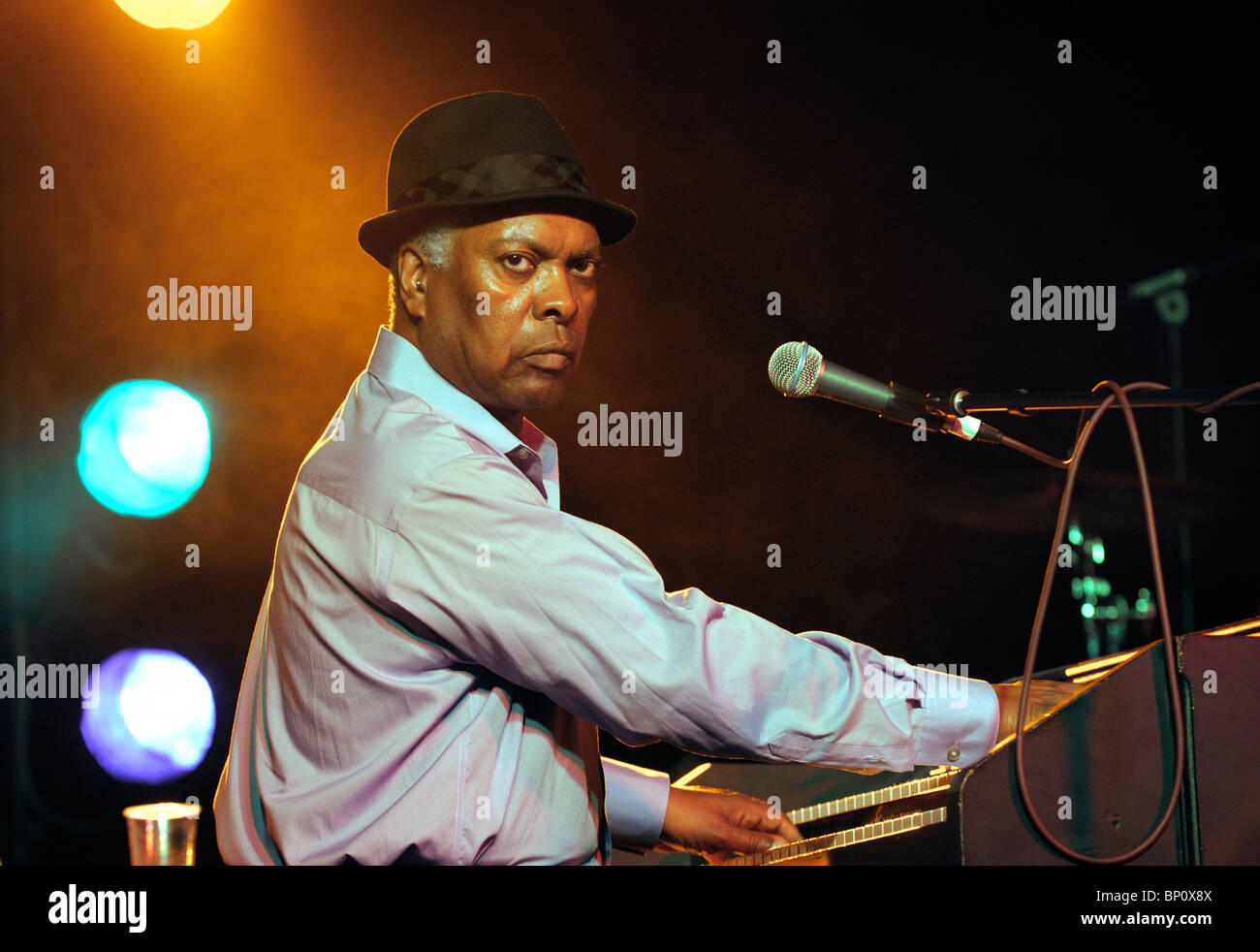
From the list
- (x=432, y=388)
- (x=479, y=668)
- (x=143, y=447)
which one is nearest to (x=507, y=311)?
(x=432, y=388)

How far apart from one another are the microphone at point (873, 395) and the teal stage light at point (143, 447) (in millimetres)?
2692

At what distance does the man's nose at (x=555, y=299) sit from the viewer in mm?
1852

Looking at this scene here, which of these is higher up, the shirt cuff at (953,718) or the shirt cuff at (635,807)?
the shirt cuff at (953,718)

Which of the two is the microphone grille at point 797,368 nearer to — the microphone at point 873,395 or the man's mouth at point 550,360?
the microphone at point 873,395

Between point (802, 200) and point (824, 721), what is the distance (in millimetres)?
2597

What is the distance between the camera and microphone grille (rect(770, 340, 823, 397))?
5.67 feet

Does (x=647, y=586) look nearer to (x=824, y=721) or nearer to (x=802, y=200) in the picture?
(x=824, y=721)

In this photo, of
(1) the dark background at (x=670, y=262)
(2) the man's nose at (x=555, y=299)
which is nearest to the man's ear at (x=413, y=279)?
(2) the man's nose at (x=555, y=299)

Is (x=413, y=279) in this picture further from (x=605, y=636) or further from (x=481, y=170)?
(x=605, y=636)

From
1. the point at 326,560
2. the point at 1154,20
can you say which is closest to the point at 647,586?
the point at 326,560

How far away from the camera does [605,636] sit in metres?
1.46

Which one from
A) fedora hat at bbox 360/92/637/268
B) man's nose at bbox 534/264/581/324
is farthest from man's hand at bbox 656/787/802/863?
fedora hat at bbox 360/92/637/268

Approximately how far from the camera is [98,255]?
11.7 ft

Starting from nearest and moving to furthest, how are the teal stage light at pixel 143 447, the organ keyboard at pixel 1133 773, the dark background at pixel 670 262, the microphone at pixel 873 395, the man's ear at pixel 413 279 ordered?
1. the organ keyboard at pixel 1133 773
2. the microphone at pixel 873 395
3. the man's ear at pixel 413 279
4. the dark background at pixel 670 262
5. the teal stage light at pixel 143 447
